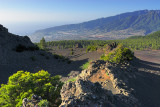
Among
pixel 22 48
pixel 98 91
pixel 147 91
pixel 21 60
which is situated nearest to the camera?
pixel 98 91

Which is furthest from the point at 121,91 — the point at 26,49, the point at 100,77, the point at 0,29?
the point at 0,29

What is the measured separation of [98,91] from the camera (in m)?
10.4

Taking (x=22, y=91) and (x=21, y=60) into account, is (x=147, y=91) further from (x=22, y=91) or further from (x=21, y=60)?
(x=21, y=60)

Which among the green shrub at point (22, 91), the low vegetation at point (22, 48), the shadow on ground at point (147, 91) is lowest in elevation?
the shadow on ground at point (147, 91)

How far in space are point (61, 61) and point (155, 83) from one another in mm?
25433

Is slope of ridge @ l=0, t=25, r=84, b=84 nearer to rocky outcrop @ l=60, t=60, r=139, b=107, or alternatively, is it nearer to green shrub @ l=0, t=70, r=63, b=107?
rocky outcrop @ l=60, t=60, r=139, b=107

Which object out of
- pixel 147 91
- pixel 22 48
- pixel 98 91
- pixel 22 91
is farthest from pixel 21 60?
pixel 147 91

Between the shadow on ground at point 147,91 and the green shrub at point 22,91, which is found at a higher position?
the green shrub at point 22,91

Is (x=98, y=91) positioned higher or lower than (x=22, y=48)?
lower

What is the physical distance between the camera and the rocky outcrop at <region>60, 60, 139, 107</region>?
309 inches

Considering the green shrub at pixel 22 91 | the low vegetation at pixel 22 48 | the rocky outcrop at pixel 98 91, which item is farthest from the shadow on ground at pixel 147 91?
the low vegetation at pixel 22 48

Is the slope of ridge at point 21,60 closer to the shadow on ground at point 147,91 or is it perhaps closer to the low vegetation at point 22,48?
the low vegetation at point 22,48

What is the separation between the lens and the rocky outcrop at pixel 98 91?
784 cm

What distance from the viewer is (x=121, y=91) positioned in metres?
14.3
